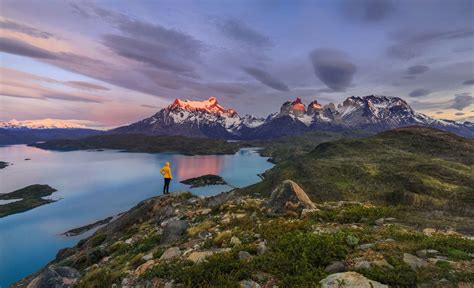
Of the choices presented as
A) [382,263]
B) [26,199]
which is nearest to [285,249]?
[382,263]

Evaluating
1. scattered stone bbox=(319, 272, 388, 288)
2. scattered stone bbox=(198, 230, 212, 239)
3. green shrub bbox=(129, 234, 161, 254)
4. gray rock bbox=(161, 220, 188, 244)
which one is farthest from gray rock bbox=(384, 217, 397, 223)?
green shrub bbox=(129, 234, 161, 254)

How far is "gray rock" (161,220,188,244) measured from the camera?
19016 mm

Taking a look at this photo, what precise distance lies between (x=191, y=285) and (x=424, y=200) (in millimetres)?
123731

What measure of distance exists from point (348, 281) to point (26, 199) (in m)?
203

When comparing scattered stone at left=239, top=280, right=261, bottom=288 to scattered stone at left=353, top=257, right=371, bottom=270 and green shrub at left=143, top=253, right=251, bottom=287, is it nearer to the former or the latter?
green shrub at left=143, top=253, right=251, bottom=287

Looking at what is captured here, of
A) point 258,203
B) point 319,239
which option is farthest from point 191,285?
point 258,203

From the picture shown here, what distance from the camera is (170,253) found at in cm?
1490

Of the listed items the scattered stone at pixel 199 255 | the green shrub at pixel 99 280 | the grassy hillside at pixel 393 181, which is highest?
the scattered stone at pixel 199 255

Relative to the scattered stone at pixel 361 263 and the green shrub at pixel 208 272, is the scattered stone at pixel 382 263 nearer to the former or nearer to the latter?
the scattered stone at pixel 361 263

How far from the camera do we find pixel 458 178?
409 ft

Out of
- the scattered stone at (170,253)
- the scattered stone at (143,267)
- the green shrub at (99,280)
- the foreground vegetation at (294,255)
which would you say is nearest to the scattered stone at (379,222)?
the foreground vegetation at (294,255)

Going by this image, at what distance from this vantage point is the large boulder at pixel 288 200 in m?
21.3

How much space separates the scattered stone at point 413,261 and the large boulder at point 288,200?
9969 mm

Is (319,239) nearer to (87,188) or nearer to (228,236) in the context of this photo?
(228,236)
